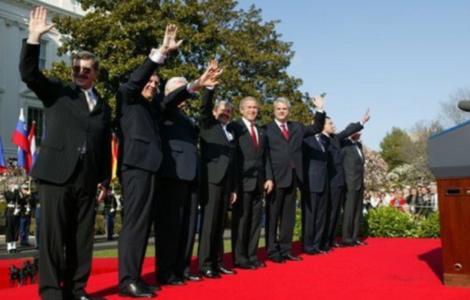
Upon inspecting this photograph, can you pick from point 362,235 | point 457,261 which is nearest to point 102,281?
point 457,261

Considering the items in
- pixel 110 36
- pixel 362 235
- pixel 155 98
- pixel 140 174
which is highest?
pixel 110 36

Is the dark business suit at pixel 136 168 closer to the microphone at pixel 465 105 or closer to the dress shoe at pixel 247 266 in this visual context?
the dress shoe at pixel 247 266

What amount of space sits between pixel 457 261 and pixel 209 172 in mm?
2372

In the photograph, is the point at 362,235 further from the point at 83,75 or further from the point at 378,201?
the point at 378,201

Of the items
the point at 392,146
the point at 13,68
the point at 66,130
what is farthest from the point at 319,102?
the point at 392,146

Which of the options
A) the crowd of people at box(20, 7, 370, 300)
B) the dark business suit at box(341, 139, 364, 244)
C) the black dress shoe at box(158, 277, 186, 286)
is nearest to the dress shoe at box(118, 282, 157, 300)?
the crowd of people at box(20, 7, 370, 300)

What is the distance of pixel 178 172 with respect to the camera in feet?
15.7

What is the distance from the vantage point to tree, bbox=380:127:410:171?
2975 inches

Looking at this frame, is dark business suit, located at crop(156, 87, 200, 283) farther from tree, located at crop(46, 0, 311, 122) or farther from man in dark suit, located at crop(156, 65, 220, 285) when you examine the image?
tree, located at crop(46, 0, 311, 122)

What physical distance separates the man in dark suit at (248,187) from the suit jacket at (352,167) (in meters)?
2.77

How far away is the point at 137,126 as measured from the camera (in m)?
4.37

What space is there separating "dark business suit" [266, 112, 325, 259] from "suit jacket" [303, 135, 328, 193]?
0.63 m

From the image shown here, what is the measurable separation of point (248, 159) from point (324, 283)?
71.9 inches

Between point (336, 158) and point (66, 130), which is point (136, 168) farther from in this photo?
point (336, 158)
